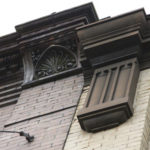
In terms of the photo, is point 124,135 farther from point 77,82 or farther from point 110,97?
point 77,82

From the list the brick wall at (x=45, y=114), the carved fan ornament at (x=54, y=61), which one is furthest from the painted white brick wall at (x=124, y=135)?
the carved fan ornament at (x=54, y=61)

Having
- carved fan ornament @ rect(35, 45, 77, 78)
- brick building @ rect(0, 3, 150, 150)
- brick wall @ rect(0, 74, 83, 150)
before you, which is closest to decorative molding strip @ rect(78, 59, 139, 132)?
brick building @ rect(0, 3, 150, 150)

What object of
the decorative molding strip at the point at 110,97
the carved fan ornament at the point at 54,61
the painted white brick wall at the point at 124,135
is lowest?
the painted white brick wall at the point at 124,135

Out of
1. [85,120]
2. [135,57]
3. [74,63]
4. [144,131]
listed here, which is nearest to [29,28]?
[74,63]

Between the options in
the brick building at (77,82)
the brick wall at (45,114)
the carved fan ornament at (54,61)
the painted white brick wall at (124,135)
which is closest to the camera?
the painted white brick wall at (124,135)

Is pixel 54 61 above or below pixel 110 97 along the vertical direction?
above

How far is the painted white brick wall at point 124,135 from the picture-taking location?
5488 mm

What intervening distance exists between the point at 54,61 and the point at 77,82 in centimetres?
97

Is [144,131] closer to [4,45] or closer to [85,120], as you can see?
[85,120]

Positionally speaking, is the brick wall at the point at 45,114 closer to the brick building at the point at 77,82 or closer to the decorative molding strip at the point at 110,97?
the brick building at the point at 77,82

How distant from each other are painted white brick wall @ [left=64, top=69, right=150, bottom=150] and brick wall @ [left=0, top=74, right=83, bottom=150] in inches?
7.4

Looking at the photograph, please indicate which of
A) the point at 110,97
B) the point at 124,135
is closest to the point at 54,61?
the point at 110,97

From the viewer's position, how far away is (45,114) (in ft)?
23.0

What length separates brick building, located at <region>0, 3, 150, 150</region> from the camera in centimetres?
598
